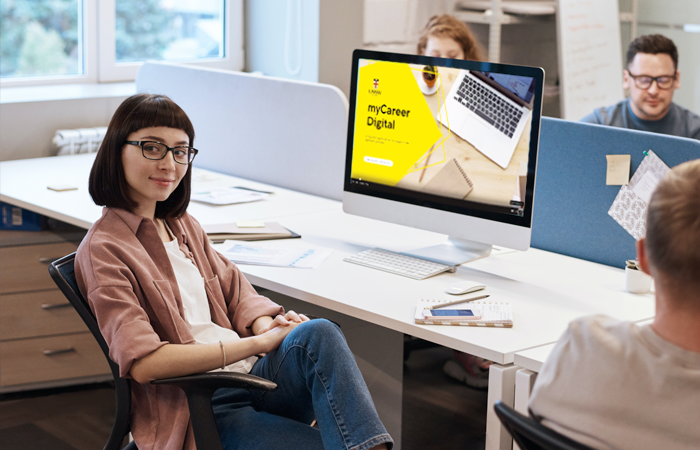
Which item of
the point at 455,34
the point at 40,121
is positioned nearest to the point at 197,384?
the point at 40,121

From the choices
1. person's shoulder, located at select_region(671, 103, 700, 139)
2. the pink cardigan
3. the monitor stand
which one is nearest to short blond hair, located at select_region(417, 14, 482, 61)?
person's shoulder, located at select_region(671, 103, 700, 139)

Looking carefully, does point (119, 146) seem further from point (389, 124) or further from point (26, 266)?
point (26, 266)

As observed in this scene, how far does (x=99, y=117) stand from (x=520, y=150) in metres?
2.04

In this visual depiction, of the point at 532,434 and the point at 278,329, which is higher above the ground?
the point at 532,434

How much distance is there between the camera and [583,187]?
77.6 inches

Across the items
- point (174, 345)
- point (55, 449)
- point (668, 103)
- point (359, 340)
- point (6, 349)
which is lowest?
point (55, 449)

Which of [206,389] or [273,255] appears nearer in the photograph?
[206,389]

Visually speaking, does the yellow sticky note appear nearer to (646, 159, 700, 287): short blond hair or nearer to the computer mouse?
the computer mouse

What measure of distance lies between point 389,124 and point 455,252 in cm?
36

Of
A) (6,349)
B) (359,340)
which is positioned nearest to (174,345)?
(359,340)

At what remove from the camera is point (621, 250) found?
192 cm

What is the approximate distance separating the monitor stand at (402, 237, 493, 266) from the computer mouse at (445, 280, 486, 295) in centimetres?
17

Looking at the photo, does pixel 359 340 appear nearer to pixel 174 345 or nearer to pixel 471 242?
pixel 471 242

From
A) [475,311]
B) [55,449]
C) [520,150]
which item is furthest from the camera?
[55,449]
